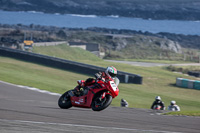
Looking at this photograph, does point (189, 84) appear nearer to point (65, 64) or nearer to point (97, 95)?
point (65, 64)

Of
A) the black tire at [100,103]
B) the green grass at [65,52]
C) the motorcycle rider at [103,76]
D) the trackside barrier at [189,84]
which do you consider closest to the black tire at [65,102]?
the motorcycle rider at [103,76]

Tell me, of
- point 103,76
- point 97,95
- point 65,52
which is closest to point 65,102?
point 97,95

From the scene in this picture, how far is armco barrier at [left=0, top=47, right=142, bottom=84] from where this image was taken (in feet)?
100

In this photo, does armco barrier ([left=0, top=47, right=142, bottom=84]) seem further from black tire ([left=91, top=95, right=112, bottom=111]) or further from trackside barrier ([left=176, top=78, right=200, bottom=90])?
black tire ([left=91, top=95, right=112, bottom=111])

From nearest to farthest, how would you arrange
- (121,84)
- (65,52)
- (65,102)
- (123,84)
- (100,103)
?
(100,103), (65,102), (121,84), (123,84), (65,52)

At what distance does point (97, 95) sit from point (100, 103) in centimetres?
24

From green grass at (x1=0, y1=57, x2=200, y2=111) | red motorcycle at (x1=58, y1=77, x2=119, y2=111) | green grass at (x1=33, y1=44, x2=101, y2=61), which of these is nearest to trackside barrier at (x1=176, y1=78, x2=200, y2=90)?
green grass at (x1=0, y1=57, x2=200, y2=111)

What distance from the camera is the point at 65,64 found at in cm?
3384

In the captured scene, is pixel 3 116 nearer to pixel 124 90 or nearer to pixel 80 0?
pixel 124 90

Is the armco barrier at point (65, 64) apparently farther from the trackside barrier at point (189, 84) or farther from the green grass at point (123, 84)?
the trackside barrier at point (189, 84)

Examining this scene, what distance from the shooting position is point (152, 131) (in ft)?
24.7

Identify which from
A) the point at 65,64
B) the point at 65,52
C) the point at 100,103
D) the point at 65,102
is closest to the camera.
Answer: the point at 100,103

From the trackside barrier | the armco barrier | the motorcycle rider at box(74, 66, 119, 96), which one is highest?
the motorcycle rider at box(74, 66, 119, 96)

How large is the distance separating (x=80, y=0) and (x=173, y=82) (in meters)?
170
